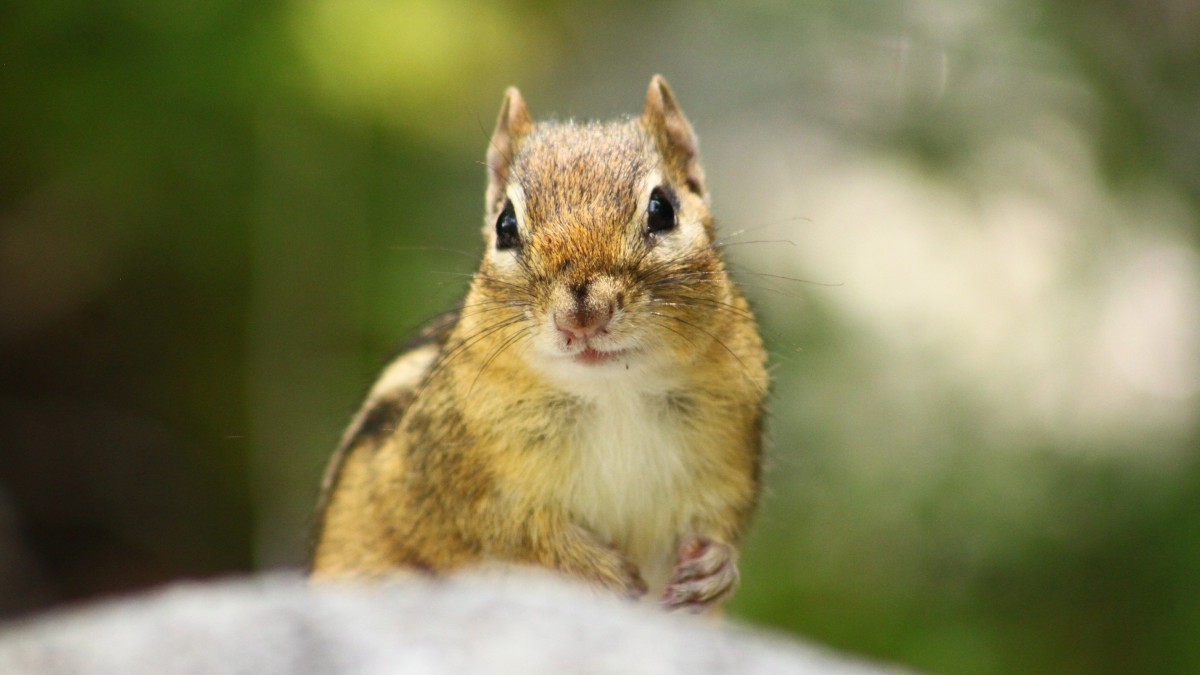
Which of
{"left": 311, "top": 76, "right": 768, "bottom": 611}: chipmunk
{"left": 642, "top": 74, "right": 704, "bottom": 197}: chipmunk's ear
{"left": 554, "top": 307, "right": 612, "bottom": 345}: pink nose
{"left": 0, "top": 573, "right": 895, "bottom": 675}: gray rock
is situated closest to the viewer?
{"left": 0, "top": 573, "right": 895, "bottom": 675}: gray rock

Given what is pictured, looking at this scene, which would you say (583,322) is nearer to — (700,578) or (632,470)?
(632,470)

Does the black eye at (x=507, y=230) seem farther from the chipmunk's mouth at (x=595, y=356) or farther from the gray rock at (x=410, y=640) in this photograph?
the gray rock at (x=410, y=640)

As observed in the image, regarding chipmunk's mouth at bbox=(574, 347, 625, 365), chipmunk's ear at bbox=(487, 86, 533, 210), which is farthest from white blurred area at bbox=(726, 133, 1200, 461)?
chipmunk's mouth at bbox=(574, 347, 625, 365)

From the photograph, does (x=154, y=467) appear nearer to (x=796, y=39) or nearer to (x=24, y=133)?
(x=24, y=133)

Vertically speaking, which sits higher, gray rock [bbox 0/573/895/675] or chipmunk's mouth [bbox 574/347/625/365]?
chipmunk's mouth [bbox 574/347/625/365]

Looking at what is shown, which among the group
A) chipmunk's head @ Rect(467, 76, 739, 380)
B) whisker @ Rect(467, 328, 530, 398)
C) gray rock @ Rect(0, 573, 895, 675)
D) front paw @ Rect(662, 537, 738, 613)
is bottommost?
front paw @ Rect(662, 537, 738, 613)

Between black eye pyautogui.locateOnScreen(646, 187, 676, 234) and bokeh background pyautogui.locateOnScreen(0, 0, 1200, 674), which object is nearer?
black eye pyautogui.locateOnScreen(646, 187, 676, 234)

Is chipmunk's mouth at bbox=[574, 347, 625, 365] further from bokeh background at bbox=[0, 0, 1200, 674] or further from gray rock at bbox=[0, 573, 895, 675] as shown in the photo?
bokeh background at bbox=[0, 0, 1200, 674]

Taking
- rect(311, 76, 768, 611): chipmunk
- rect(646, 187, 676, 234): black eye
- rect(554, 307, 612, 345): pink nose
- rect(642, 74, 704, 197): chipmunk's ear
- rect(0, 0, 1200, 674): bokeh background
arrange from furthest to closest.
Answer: rect(0, 0, 1200, 674): bokeh background, rect(642, 74, 704, 197): chipmunk's ear, rect(646, 187, 676, 234): black eye, rect(311, 76, 768, 611): chipmunk, rect(554, 307, 612, 345): pink nose
